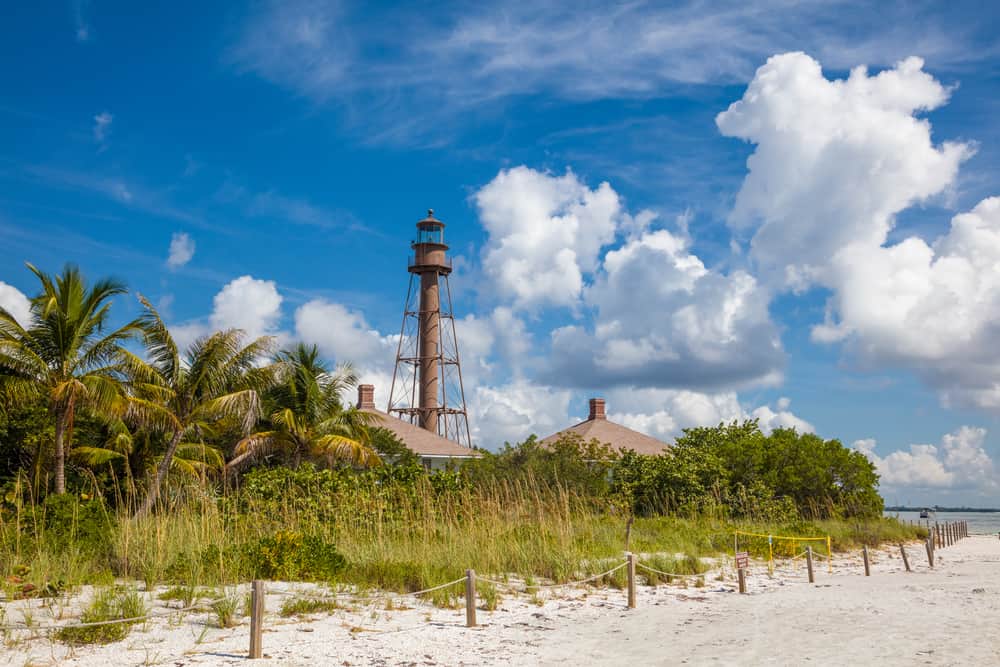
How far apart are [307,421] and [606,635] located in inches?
739

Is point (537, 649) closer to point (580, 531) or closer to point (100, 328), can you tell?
point (580, 531)

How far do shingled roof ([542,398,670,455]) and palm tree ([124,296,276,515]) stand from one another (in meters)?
16.5

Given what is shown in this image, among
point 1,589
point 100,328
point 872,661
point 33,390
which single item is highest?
point 100,328

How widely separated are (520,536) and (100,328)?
1236 cm

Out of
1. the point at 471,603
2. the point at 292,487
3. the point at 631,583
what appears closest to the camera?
the point at 471,603

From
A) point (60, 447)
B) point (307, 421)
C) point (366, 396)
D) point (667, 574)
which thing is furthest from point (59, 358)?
point (366, 396)

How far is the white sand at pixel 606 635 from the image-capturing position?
28.3 ft

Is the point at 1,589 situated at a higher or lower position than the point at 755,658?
higher

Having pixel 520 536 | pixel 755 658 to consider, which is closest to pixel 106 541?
pixel 520 536

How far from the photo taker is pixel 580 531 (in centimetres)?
1703

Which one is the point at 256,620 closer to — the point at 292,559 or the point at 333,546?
the point at 292,559

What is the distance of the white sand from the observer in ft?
28.3

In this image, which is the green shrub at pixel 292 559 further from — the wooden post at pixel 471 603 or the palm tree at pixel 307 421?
the palm tree at pixel 307 421

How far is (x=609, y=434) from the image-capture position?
39.9m
